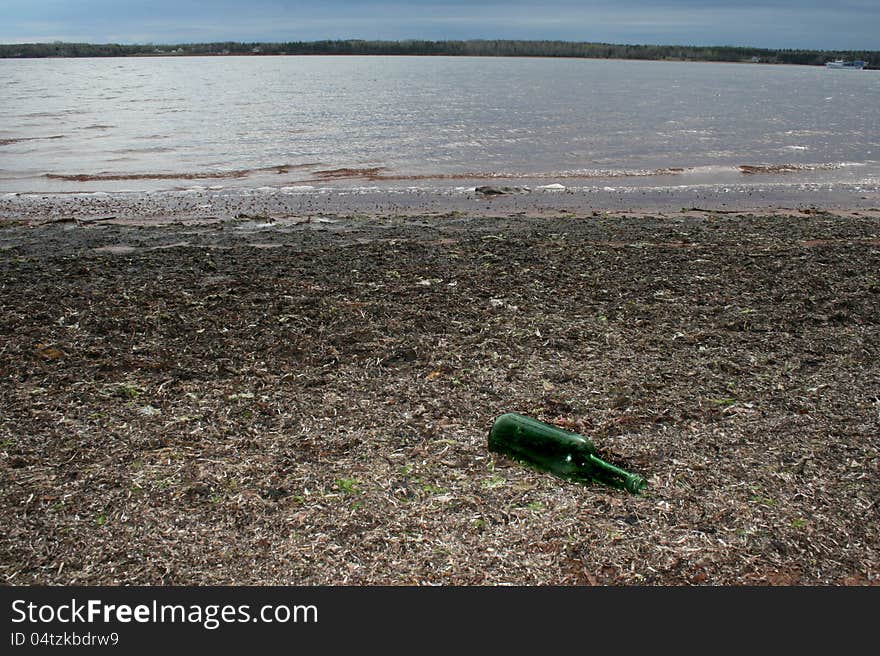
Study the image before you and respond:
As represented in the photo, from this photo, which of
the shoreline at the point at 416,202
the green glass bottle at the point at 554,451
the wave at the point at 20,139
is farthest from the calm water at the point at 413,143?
the green glass bottle at the point at 554,451

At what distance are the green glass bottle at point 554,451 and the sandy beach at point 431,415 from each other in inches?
3.2

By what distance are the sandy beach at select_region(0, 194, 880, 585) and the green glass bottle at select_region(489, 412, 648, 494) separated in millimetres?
82

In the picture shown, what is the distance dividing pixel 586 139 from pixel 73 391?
1032 inches

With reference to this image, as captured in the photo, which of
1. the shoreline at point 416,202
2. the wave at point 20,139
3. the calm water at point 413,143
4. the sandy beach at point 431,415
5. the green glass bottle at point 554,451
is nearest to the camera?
the sandy beach at point 431,415

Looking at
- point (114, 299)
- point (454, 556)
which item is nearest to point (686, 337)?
point (454, 556)

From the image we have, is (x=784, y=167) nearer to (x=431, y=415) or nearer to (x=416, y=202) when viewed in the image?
(x=416, y=202)

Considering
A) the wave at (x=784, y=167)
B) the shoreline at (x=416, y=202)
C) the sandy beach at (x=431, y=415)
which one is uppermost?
the sandy beach at (x=431, y=415)

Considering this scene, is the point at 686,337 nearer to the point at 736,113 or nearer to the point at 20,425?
the point at 20,425

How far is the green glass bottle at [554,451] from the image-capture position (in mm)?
3583

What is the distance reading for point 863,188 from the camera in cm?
1833

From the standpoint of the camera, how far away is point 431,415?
4.21 m

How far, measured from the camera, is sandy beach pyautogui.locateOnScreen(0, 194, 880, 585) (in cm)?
302

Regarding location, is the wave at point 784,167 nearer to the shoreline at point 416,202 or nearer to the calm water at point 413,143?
the calm water at point 413,143

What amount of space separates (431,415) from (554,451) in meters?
0.83
